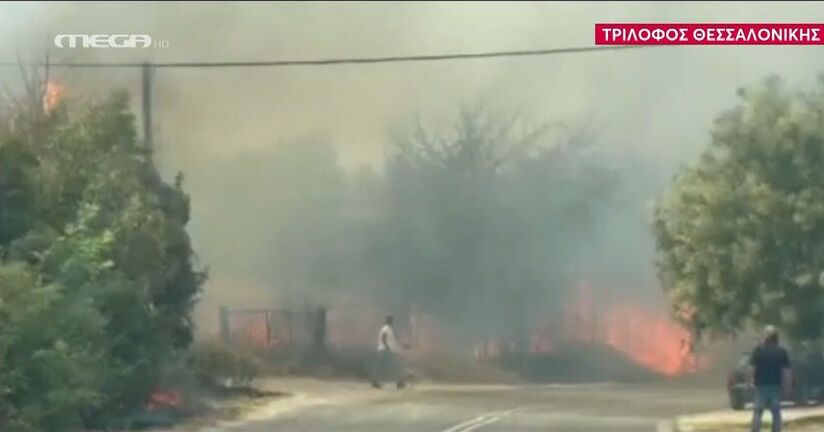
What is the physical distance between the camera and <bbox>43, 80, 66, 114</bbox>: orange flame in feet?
35.8

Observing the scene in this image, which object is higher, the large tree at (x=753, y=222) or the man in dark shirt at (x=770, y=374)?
the large tree at (x=753, y=222)

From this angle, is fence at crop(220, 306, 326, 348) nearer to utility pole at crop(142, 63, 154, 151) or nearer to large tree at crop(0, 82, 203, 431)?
large tree at crop(0, 82, 203, 431)

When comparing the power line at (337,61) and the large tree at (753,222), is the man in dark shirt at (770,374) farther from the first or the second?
the power line at (337,61)

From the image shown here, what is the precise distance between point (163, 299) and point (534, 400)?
2.67m

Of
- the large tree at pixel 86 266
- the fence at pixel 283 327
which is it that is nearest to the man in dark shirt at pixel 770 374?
the fence at pixel 283 327

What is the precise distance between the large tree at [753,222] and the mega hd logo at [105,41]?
360 cm

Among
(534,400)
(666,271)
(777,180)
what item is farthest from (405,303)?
(777,180)

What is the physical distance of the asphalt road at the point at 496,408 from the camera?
10602 mm

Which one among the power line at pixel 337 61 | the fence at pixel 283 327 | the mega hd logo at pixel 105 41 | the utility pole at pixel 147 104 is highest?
the mega hd logo at pixel 105 41

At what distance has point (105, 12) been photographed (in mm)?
10773

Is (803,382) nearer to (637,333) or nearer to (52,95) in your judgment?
(637,333)

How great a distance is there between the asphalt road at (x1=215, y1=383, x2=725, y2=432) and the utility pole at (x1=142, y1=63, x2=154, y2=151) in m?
2.05

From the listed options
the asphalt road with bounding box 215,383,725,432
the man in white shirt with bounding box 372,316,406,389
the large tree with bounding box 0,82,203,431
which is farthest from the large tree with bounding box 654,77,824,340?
the large tree with bounding box 0,82,203,431

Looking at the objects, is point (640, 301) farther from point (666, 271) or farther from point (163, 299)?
point (163, 299)
